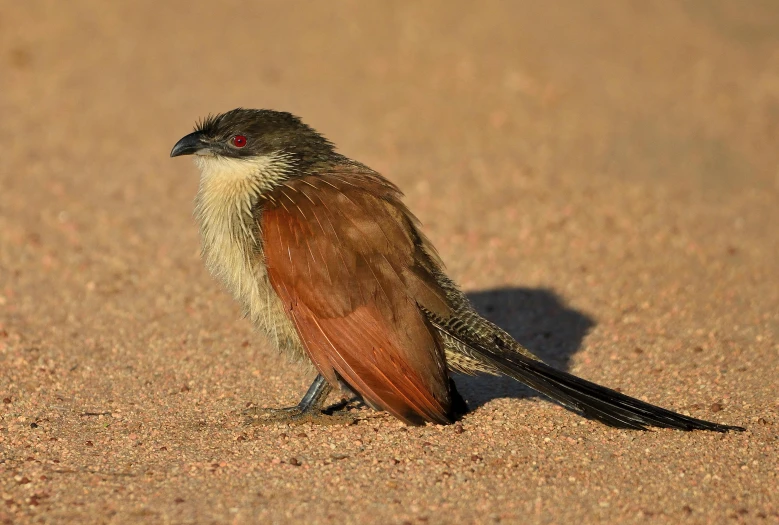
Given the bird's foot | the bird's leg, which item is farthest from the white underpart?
the bird's foot

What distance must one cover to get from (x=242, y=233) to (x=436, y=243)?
4.37 metres

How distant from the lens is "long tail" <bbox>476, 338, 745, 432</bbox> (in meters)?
5.20

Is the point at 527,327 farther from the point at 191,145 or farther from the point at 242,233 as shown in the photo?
the point at 191,145

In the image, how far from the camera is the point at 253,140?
226 inches

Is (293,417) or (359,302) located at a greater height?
(359,302)

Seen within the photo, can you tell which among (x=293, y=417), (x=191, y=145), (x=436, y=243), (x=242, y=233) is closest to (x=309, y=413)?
(x=293, y=417)

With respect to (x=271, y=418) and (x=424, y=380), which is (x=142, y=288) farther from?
(x=424, y=380)

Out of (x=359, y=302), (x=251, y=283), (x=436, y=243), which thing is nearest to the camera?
(x=359, y=302)

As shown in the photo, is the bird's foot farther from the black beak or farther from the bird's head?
the black beak

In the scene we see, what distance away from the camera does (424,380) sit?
5.14m

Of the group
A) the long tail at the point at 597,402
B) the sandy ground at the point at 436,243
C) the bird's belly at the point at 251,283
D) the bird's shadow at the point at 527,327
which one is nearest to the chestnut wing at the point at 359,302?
the bird's belly at the point at 251,283

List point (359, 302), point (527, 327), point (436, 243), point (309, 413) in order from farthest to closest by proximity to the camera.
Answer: point (436, 243), point (527, 327), point (309, 413), point (359, 302)

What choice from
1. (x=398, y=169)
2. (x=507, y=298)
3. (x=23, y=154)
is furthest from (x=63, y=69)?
(x=507, y=298)

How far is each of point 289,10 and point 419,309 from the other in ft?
37.2
